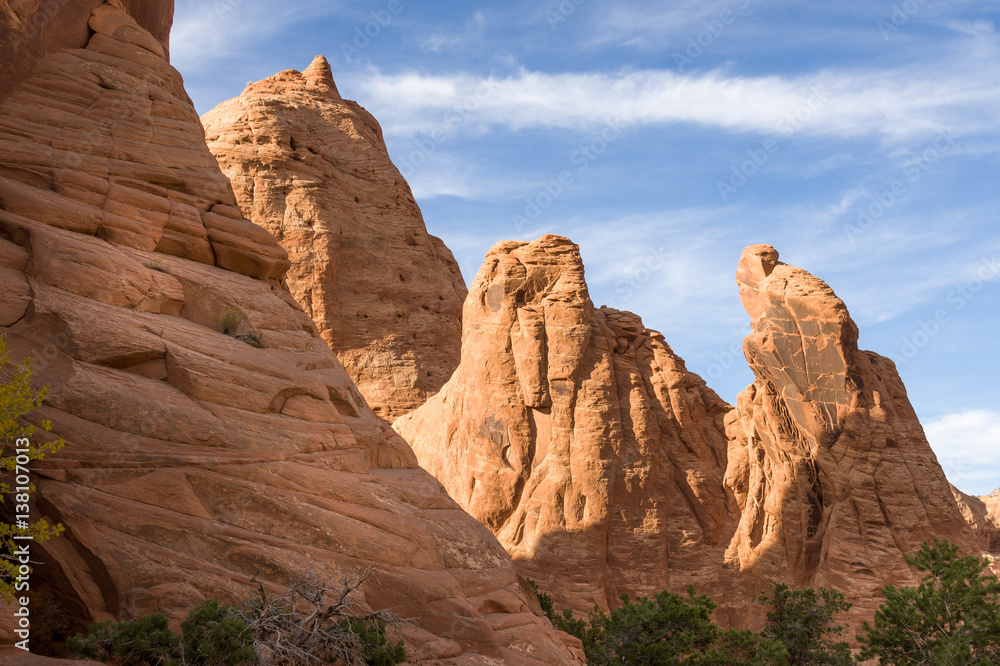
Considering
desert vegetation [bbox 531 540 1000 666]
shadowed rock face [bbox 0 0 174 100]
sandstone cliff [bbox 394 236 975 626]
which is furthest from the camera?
sandstone cliff [bbox 394 236 975 626]

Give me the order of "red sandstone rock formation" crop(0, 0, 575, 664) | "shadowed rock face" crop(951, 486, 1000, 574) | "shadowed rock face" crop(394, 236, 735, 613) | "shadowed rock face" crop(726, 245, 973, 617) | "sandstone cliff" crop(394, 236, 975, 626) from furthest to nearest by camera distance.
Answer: "shadowed rock face" crop(951, 486, 1000, 574) → "shadowed rock face" crop(394, 236, 735, 613) → "sandstone cliff" crop(394, 236, 975, 626) → "shadowed rock face" crop(726, 245, 973, 617) → "red sandstone rock formation" crop(0, 0, 575, 664)

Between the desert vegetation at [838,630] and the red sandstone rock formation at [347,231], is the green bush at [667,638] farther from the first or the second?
the red sandstone rock formation at [347,231]

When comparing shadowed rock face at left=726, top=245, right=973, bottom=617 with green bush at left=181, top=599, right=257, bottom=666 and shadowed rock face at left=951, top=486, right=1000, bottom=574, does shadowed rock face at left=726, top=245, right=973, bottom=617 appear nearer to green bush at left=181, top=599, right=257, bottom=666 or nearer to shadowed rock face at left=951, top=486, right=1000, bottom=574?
shadowed rock face at left=951, top=486, right=1000, bottom=574

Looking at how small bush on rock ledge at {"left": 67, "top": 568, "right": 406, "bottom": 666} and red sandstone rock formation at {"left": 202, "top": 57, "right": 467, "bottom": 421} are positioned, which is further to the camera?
red sandstone rock formation at {"left": 202, "top": 57, "right": 467, "bottom": 421}

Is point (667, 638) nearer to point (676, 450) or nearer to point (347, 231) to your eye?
point (676, 450)

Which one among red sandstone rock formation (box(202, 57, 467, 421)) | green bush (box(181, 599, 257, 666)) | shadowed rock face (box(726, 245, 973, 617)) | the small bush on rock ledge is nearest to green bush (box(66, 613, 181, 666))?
the small bush on rock ledge

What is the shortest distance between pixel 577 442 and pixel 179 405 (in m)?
22.7

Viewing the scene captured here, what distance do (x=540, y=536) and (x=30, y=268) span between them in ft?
77.6

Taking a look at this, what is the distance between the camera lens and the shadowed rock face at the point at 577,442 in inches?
1355

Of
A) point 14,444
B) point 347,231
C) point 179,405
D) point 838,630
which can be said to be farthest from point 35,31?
point 347,231

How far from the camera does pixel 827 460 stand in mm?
32031

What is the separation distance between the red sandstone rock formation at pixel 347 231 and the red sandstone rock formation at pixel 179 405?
96.1ft

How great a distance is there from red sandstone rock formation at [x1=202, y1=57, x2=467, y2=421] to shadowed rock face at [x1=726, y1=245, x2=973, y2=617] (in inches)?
946

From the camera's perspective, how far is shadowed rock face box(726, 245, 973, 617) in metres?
30.5
